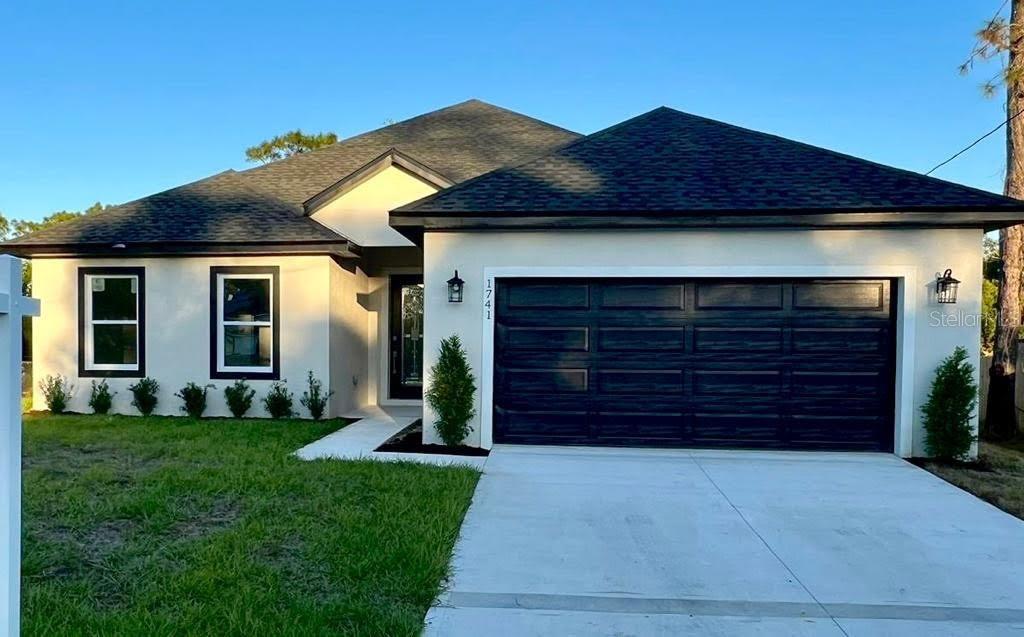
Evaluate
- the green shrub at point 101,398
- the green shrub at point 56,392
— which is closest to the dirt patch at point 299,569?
the green shrub at point 101,398

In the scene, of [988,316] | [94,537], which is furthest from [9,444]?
[988,316]

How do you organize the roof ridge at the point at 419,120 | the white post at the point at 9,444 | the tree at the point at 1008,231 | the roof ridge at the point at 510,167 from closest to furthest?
the white post at the point at 9,444 < the roof ridge at the point at 510,167 < the tree at the point at 1008,231 < the roof ridge at the point at 419,120

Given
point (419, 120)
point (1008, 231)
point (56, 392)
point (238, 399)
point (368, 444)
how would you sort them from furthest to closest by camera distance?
point (419, 120)
point (56, 392)
point (238, 399)
point (1008, 231)
point (368, 444)

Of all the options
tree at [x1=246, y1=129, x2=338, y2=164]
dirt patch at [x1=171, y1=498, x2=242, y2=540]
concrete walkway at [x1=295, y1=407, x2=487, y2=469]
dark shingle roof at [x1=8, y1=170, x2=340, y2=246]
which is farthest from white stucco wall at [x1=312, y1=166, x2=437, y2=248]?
tree at [x1=246, y1=129, x2=338, y2=164]

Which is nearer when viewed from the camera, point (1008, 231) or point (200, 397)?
point (1008, 231)

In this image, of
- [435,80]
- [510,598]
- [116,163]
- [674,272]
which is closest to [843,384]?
[674,272]

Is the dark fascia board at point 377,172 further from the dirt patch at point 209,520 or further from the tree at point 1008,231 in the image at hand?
the tree at point 1008,231

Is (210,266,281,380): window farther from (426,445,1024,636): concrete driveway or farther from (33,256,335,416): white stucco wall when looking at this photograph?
(426,445,1024,636): concrete driveway

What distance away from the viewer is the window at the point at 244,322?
9453 millimetres

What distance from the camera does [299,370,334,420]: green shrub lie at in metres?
9.24

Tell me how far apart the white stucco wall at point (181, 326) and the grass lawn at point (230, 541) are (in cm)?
276

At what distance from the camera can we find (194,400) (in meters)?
9.26

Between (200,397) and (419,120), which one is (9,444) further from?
(419,120)

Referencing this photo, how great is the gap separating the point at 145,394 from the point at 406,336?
14.7ft
